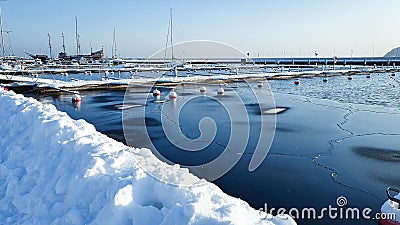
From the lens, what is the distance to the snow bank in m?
2.82

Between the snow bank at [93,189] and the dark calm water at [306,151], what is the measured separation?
2009 millimetres

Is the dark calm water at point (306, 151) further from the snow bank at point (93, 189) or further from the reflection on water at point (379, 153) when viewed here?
the snow bank at point (93, 189)

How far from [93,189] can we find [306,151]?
18.2 feet

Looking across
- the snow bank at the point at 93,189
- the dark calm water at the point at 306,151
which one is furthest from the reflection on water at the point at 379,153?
the snow bank at the point at 93,189

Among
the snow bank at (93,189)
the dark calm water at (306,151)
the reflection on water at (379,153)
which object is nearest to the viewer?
the snow bank at (93,189)

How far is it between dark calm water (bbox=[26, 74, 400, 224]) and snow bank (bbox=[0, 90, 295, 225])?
2009mm

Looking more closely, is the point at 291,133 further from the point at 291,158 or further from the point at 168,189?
the point at 168,189

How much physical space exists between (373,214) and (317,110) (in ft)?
31.4

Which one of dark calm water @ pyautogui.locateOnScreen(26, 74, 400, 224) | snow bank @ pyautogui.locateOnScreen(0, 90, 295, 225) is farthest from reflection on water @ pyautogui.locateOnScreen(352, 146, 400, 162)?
snow bank @ pyautogui.locateOnScreen(0, 90, 295, 225)

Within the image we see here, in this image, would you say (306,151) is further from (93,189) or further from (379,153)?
(93,189)

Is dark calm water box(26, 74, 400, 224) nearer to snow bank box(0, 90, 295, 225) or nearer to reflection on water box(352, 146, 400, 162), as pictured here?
reflection on water box(352, 146, 400, 162)

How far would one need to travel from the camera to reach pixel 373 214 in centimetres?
455

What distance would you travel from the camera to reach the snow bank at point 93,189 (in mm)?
2818

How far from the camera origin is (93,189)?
336 centimetres
